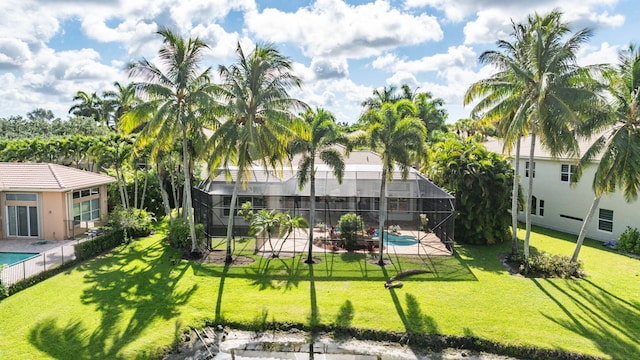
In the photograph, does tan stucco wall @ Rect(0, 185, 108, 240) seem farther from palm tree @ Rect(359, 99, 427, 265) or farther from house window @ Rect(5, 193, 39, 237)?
palm tree @ Rect(359, 99, 427, 265)

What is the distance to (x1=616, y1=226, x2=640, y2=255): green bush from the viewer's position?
787 inches

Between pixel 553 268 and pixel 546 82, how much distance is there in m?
8.11

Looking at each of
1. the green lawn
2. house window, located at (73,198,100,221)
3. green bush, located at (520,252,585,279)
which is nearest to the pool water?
the green lawn

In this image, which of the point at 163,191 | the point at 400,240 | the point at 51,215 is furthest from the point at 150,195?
the point at 400,240

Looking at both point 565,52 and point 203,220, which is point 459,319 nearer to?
point 565,52

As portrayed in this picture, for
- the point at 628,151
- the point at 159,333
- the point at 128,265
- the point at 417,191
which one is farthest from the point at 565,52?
the point at 128,265

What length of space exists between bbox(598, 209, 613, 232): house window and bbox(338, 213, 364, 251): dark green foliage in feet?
46.8

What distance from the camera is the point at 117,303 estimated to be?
45.1 ft

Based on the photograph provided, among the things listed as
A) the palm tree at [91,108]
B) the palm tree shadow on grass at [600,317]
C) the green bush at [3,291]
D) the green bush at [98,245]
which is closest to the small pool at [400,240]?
the palm tree shadow on grass at [600,317]

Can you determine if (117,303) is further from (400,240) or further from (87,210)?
(400,240)

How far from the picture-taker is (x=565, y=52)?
15703mm

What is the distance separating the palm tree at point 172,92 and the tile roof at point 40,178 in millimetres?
6691

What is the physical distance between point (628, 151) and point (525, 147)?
13832 millimetres

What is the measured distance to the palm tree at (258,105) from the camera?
655 inches
